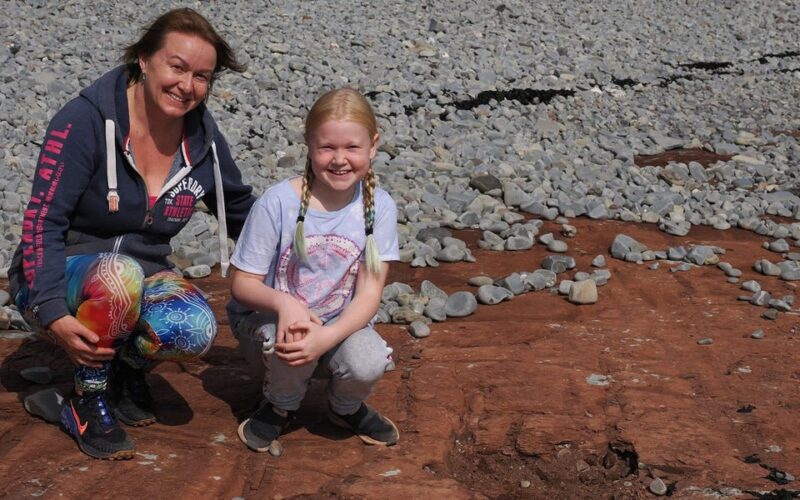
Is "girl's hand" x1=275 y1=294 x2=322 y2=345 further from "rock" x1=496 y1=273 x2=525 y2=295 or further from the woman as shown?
"rock" x1=496 y1=273 x2=525 y2=295

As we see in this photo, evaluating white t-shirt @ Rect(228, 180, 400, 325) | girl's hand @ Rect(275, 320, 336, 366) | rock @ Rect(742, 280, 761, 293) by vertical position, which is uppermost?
white t-shirt @ Rect(228, 180, 400, 325)

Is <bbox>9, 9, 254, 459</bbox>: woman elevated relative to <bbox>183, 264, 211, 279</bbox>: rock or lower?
elevated

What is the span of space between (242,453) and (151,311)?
61cm

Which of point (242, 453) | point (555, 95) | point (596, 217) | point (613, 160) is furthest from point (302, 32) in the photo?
point (242, 453)

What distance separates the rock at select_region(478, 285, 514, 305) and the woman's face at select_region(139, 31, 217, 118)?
2222 millimetres

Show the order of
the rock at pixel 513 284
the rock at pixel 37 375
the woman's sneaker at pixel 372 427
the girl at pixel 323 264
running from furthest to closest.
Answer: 1. the rock at pixel 513 284
2. the rock at pixel 37 375
3. the woman's sneaker at pixel 372 427
4. the girl at pixel 323 264

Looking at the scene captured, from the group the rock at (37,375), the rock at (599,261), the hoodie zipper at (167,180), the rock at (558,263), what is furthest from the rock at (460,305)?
the rock at (37,375)

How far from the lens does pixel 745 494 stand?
11.6ft

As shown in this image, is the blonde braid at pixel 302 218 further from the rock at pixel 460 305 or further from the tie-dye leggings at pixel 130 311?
the rock at pixel 460 305

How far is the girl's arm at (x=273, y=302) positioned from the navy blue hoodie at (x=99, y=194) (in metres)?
0.42

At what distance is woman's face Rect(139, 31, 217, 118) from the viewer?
3.54 meters

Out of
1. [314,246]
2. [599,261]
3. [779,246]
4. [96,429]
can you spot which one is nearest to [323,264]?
[314,246]

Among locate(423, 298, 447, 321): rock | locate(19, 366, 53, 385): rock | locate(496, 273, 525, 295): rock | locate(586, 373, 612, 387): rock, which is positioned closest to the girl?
locate(19, 366, 53, 385): rock

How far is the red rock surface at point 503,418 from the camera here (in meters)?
3.48
